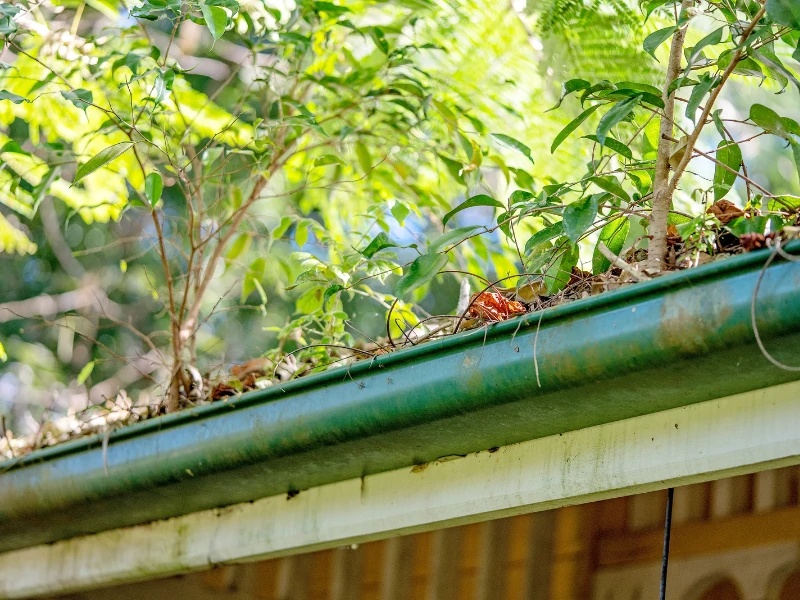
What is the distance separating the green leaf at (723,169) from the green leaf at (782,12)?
34cm

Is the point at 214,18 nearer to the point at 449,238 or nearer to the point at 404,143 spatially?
the point at 449,238

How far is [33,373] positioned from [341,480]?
5.38 meters

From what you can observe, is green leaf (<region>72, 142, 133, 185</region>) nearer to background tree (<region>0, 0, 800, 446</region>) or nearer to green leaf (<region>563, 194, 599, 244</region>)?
background tree (<region>0, 0, 800, 446</region>)

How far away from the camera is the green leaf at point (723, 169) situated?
5.01ft

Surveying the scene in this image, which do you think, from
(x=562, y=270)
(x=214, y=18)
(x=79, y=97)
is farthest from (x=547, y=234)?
(x=79, y=97)

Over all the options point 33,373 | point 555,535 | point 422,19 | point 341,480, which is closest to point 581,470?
point 341,480

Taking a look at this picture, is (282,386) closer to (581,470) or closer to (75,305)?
(581,470)

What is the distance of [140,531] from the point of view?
6.77ft

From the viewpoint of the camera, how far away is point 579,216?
1354 mm

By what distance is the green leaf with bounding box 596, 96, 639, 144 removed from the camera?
1341 mm

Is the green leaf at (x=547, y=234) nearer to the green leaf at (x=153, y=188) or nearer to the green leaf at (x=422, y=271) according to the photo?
the green leaf at (x=422, y=271)

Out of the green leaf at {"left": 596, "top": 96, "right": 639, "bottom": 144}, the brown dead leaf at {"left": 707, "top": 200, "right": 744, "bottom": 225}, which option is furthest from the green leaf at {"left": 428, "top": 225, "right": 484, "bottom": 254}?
the brown dead leaf at {"left": 707, "top": 200, "right": 744, "bottom": 225}

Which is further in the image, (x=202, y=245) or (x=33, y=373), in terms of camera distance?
(x=33, y=373)

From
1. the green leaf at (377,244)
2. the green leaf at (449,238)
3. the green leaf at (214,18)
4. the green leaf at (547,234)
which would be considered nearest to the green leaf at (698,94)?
the green leaf at (547,234)
